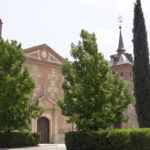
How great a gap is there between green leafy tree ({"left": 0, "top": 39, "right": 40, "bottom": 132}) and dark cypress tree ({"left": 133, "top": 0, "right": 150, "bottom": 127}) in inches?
282

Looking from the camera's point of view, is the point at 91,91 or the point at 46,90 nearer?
the point at 91,91

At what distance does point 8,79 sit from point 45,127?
1392 centimetres

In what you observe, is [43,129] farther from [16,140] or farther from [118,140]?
[118,140]

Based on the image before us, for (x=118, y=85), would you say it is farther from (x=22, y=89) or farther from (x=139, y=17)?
(x=22, y=89)

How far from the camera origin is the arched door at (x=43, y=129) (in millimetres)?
35287

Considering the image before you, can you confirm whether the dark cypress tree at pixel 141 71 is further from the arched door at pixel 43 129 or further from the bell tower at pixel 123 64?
the bell tower at pixel 123 64

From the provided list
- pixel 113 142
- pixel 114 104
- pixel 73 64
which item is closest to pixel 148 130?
pixel 113 142

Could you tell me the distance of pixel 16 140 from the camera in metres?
24.4

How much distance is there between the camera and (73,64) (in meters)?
20.9

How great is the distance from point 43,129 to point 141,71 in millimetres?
17398

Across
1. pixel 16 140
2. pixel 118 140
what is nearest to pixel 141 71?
pixel 118 140

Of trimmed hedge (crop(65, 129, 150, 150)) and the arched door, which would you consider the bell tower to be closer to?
the arched door

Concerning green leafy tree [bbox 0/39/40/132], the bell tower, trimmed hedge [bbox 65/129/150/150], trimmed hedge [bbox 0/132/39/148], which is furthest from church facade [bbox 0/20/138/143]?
trimmed hedge [bbox 65/129/150/150]

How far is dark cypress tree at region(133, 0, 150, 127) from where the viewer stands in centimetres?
2008
